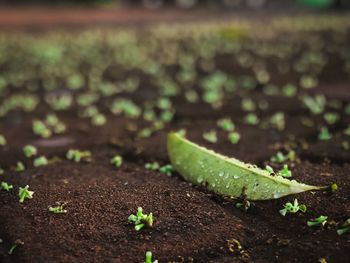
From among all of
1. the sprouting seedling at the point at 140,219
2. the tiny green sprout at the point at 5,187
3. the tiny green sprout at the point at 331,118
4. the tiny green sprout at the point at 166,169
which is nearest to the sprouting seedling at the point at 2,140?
the tiny green sprout at the point at 5,187

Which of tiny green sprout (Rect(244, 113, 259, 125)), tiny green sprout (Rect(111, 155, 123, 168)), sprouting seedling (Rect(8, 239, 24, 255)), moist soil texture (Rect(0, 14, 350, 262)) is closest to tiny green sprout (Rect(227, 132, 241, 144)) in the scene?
moist soil texture (Rect(0, 14, 350, 262))

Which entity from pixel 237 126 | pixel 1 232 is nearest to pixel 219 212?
pixel 1 232

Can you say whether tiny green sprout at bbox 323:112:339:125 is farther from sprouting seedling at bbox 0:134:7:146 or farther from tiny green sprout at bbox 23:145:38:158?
sprouting seedling at bbox 0:134:7:146

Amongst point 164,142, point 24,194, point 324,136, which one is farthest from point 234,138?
point 24,194

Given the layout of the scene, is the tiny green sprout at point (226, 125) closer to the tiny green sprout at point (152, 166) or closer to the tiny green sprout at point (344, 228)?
the tiny green sprout at point (152, 166)

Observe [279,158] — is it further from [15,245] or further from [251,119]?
[15,245]

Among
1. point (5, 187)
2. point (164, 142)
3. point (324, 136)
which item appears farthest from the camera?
point (164, 142)
